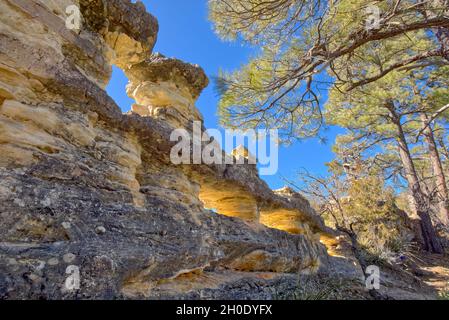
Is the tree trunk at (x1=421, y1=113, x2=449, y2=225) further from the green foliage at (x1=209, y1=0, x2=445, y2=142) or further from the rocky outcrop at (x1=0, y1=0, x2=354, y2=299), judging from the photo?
the rocky outcrop at (x1=0, y1=0, x2=354, y2=299)

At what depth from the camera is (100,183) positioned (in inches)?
114

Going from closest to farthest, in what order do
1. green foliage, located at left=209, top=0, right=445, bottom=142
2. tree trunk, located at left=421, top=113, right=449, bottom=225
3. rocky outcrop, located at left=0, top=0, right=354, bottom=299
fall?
rocky outcrop, located at left=0, top=0, right=354, bottom=299 → green foliage, located at left=209, top=0, right=445, bottom=142 → tree trunk, located at left=421, top=113, right=449, bottom=225

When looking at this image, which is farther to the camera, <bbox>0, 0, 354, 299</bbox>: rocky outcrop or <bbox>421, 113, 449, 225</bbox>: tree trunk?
<bbox>421, 113, 449, 225</bbox>: tree trunk

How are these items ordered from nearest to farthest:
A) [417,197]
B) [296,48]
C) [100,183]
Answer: [100,183] < [296,48] < [417,197]

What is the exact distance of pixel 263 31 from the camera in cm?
561

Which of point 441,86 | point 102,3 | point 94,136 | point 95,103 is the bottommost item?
point 94,136

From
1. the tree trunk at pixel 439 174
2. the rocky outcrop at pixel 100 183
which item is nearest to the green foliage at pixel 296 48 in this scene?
the rocky outcrop at pixel 100 183

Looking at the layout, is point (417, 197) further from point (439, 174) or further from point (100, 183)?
point (100, 183)

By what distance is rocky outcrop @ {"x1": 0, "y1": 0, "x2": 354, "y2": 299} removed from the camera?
2184 mm

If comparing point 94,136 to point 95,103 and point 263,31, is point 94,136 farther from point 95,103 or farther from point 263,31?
point 263,31

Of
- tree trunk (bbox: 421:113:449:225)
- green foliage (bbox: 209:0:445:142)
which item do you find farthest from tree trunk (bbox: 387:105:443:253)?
green foliage (bbox: 209:0:445:142)

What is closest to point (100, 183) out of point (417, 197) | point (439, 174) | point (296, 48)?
point (296, 48)

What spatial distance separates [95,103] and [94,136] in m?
0.41
